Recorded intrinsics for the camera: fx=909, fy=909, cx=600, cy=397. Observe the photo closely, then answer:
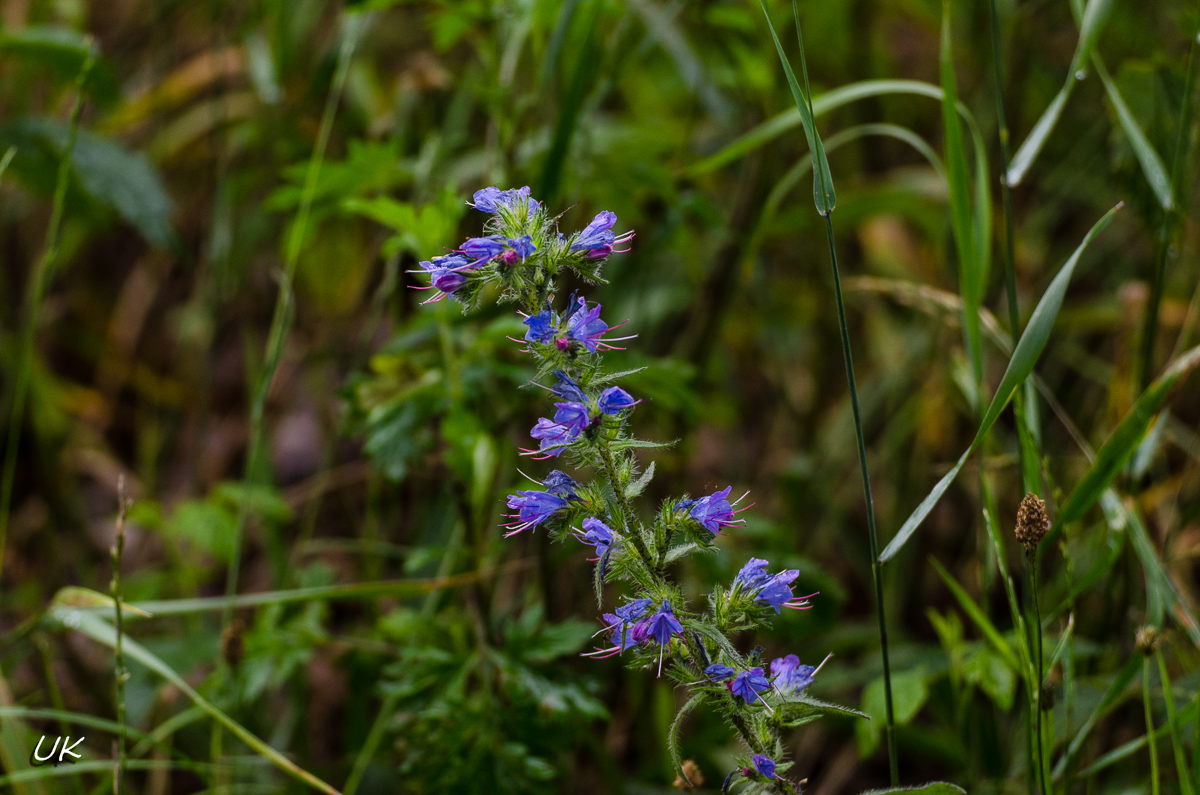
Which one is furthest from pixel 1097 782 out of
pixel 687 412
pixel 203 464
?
pixel 203 464

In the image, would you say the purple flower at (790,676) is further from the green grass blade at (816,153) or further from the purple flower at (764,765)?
the green grass blade at (816,153)

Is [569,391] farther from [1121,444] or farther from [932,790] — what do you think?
[1121,444]

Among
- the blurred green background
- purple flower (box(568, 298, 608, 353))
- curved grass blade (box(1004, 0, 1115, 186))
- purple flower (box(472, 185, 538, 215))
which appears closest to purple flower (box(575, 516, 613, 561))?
purple flower (box(568, 298, 608, 353))

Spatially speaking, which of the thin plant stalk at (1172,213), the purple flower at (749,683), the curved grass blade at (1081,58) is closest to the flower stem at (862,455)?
the purple flower at (749,683)

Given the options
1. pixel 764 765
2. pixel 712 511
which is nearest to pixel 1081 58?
pixel 712 511

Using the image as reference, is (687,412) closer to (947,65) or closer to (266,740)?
(947,65)
